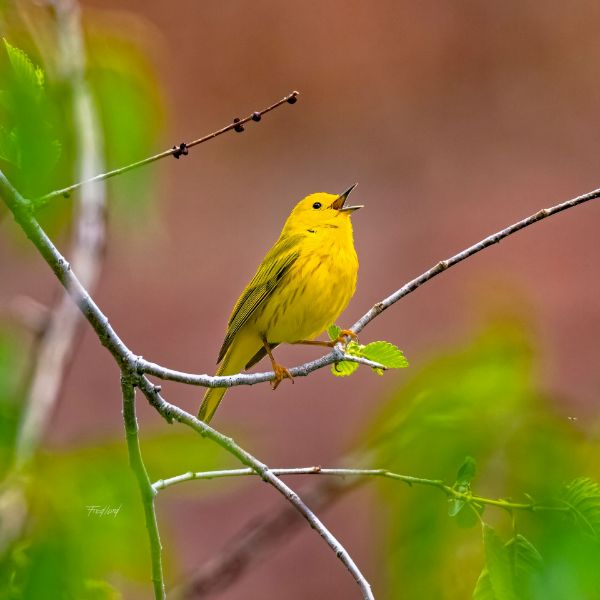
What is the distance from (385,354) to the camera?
4.37 ft

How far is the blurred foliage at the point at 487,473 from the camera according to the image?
55 centimetres

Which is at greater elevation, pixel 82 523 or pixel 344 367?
pixel 344 367

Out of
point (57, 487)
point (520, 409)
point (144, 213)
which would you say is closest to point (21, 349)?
point (57, 487)

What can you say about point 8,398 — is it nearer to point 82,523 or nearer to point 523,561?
point 82,523

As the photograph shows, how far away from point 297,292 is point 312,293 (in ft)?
0.13

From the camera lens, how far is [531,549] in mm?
681

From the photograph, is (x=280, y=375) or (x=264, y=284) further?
(x=264, y=284)

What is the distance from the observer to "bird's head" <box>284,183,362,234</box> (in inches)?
91.7

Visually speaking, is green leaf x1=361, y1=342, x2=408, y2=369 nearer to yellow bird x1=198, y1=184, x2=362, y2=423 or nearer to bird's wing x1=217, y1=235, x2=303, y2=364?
yellow bird x1=198, y1=184, x2=362, y2=423

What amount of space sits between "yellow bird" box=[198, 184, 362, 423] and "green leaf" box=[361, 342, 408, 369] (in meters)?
0.73

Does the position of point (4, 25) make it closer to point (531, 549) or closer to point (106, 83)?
point (106, 83)

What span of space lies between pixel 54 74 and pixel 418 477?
66cm

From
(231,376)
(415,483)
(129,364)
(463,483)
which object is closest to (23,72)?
(415,483)

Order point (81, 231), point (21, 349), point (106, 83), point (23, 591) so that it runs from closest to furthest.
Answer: point (23, 591)
point (21, 349)
point (106, 83)
point (81, 231)
